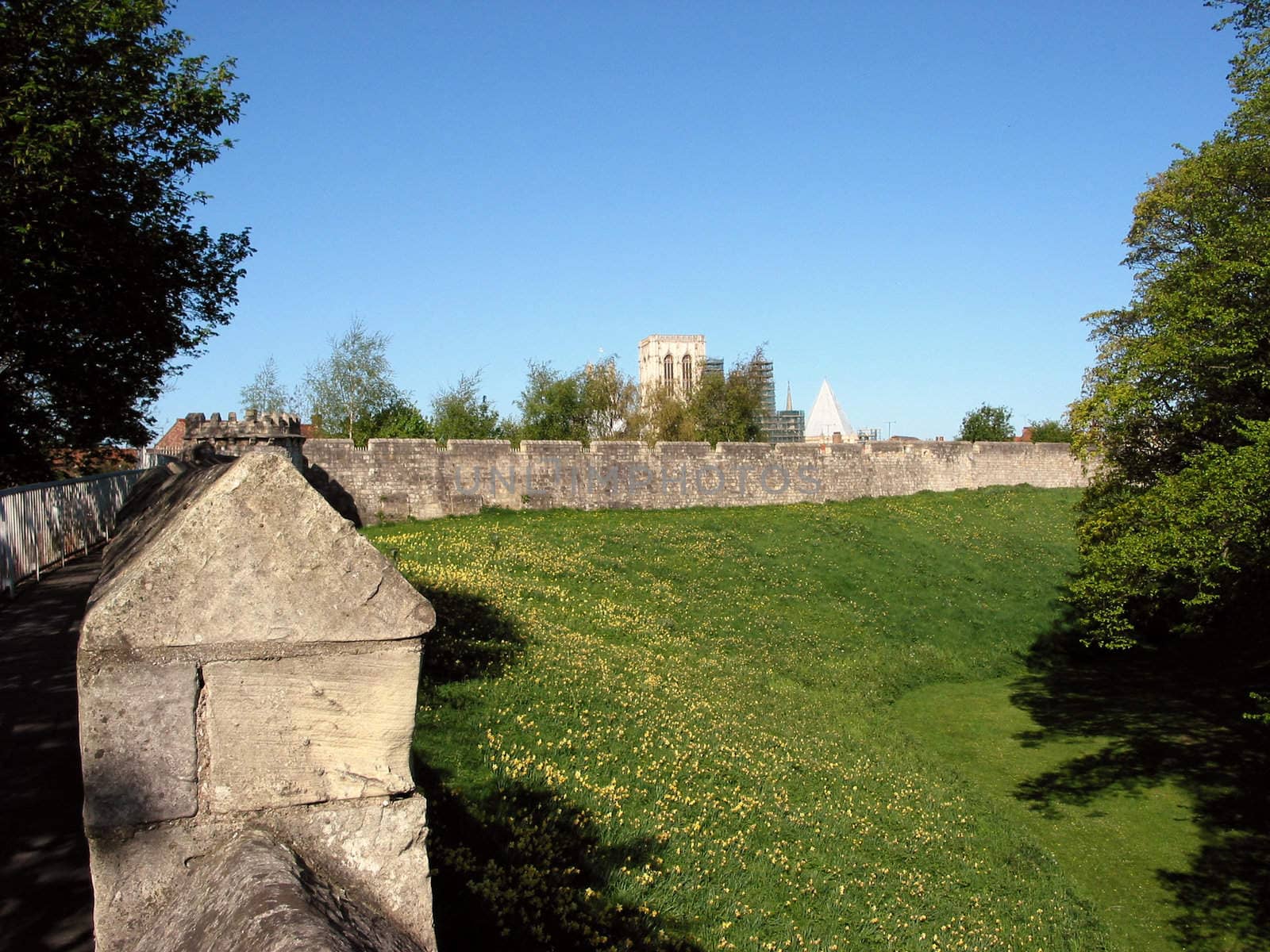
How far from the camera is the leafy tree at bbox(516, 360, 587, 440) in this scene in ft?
181

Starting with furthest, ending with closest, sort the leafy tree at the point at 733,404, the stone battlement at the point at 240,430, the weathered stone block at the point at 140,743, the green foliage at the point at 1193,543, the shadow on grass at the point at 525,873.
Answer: the leafy tree at the point at 733,404 → the stone battlement at the point at 240,430 → the green foliage at the point at 1193,543 → the shadow on grass at the point at 525,873 → the weathered stone block at the point at 140,743

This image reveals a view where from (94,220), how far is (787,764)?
42.4 feet

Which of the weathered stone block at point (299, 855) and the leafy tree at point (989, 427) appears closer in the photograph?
the weathered stone block at point (299, 855)

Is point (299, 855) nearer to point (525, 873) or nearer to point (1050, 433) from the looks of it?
point (525, 873)

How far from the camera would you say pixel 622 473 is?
27.3m

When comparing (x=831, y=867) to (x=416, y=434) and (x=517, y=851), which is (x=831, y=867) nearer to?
(x=517, y=851)

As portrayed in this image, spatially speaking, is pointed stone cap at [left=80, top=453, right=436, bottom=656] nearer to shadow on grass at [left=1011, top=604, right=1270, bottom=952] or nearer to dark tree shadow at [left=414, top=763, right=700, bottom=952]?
dark tree shadow at [left=414, top=763, right=700, bottom=952]

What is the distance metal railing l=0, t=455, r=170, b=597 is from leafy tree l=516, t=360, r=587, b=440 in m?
34.8

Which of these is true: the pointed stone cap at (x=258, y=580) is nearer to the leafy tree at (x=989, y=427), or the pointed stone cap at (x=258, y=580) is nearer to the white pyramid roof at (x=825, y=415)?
the leafy tree at (x=989, y=427)

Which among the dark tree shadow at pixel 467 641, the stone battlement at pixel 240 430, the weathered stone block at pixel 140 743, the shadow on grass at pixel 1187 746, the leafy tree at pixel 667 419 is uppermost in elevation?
the leafy tree at pixel 667 419

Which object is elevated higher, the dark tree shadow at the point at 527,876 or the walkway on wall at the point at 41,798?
the walkway on wall at the point at 41,798

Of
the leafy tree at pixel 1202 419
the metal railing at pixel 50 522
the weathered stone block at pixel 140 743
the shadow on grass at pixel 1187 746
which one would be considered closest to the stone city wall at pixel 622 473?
the metal railing at pixel 50 522

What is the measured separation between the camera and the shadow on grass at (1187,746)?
9.78 m

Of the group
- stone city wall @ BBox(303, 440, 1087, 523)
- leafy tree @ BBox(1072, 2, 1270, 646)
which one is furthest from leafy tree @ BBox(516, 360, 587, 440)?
leafy tree @ BBox(1072, 2, 1270, 646)
